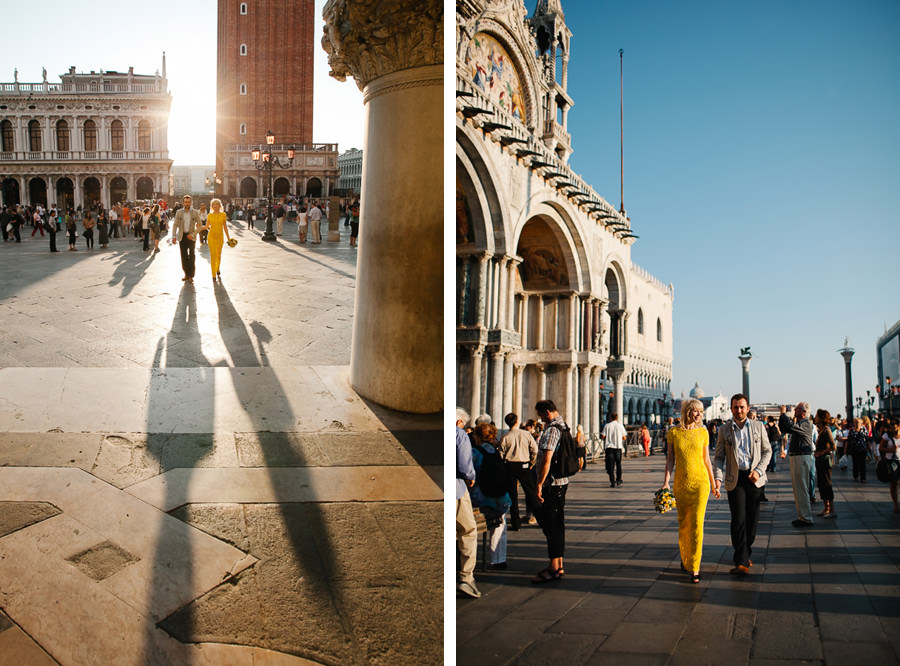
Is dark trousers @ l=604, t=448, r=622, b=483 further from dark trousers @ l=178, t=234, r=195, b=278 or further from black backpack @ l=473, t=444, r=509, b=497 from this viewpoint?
dark trousers @ l=178, t=234, r=195, b=278

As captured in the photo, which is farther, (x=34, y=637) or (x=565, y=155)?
(x=565, y=155)

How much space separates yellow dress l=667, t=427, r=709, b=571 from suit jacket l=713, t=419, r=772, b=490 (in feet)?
0.41

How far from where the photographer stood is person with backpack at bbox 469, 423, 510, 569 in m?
3.25

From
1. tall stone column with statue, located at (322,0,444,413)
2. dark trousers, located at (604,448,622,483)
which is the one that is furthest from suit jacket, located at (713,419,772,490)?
dark trousers, located at (604,448,622,483)

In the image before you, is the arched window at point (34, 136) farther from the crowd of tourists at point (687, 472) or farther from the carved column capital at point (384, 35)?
the crowd of tourists at point (687, 472)

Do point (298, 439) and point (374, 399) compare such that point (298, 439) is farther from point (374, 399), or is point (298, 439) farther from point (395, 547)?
point (395, 547)

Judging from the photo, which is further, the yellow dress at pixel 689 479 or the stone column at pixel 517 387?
the stone column at pixel 517 387

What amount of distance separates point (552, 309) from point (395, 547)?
1246 cm

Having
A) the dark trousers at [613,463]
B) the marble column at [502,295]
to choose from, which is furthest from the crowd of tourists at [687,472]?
the marble column at [502,295]

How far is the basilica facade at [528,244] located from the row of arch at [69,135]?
318 cm

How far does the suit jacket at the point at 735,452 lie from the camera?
2.89 m

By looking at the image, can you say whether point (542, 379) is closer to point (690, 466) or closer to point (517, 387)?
point (517, 387)

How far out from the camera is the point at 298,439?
7.55ft

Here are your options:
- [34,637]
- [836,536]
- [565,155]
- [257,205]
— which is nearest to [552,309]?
[565,155]
